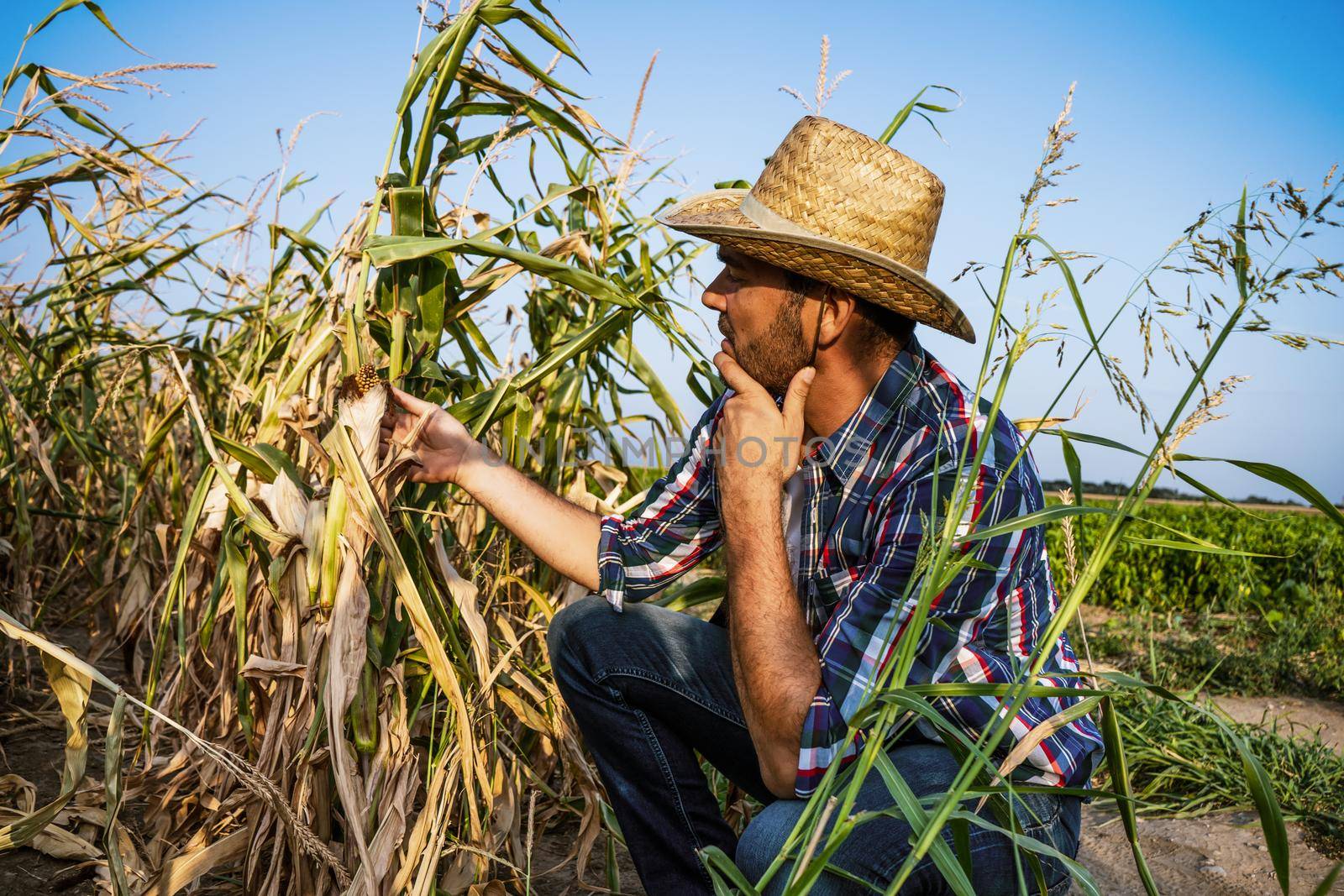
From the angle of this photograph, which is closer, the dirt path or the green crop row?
the dirt path

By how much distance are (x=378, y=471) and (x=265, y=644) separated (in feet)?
1.35

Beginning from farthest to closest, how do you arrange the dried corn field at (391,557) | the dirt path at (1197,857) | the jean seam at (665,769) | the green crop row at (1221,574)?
the green crop row at (1221,574), the dirt path at (1197,857), the jean seam at (665,769), the dried corn field at (391,557)

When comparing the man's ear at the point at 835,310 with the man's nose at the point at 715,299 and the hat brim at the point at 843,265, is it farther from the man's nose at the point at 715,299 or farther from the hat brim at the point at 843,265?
the man's nose at the point at 715,299

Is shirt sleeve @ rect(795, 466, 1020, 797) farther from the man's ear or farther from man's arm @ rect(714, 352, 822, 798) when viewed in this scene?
the man's ear

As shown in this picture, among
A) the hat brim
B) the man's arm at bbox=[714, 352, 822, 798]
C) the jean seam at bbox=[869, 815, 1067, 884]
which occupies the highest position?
the hat brim

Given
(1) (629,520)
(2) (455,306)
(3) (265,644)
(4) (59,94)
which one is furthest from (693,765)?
(4) (59,94)

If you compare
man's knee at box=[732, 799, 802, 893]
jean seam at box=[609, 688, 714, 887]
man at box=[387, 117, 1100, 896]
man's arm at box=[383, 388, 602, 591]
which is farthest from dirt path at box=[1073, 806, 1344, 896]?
man's arm at box=[383, 388, 602, 591]

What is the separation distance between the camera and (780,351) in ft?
5.97

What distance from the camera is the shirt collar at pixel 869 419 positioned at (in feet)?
5.85

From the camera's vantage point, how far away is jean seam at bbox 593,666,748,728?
6.02 ft

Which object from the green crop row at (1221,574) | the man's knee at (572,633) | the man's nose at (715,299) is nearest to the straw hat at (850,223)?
the man's nose at (715,299)

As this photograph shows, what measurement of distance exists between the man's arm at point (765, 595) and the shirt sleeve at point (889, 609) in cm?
5

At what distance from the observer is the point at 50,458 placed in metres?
2.55

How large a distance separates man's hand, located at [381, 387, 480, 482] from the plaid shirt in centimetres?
39
